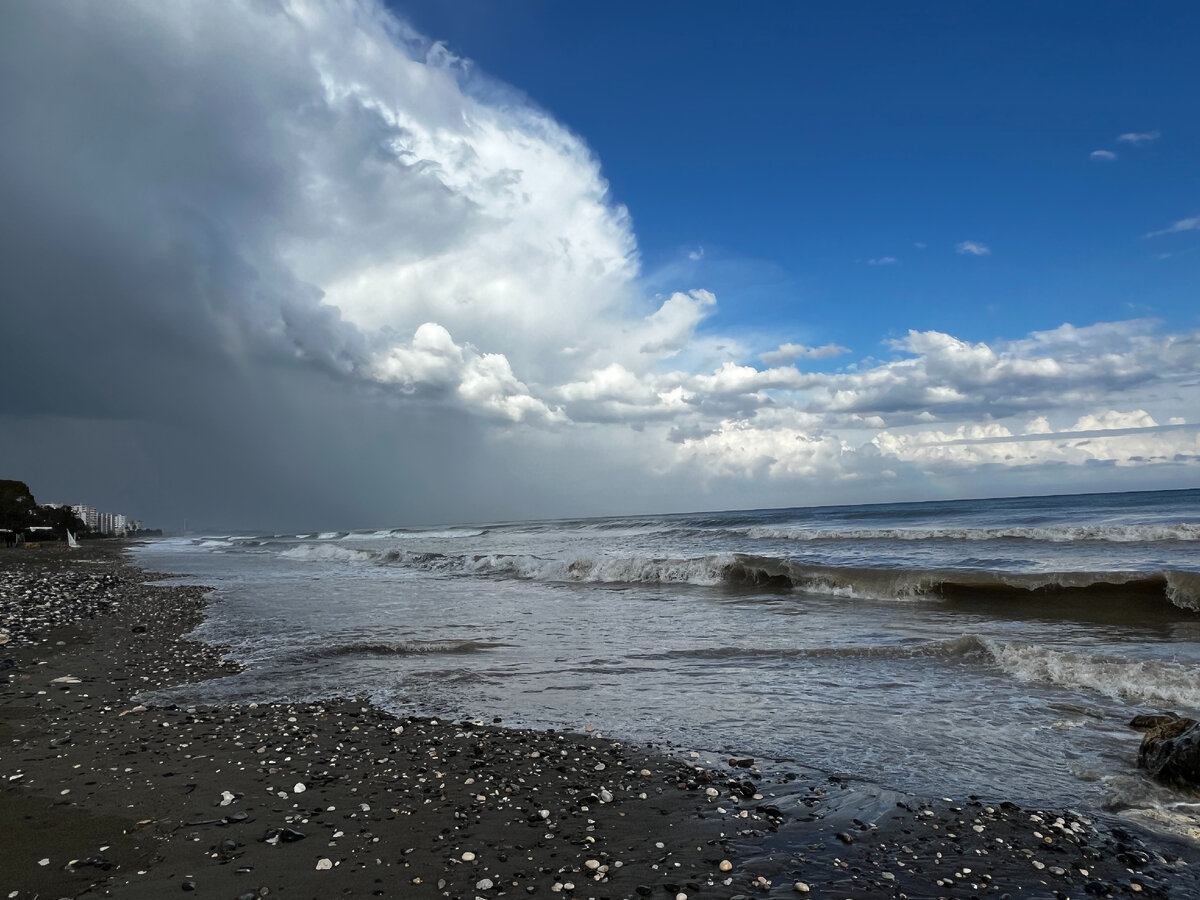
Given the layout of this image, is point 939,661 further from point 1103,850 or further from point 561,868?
point 561,868

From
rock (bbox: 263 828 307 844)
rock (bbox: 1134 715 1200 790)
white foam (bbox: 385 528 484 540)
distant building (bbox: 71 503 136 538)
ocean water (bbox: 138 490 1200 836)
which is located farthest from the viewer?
distant building (bbox: 71 503 136 538)

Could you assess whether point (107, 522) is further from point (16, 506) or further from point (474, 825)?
point (474, 825)

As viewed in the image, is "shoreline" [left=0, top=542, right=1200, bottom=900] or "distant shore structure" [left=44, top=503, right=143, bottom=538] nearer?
"shoreline" [left=0, top=542, right=1200, bottom=900]

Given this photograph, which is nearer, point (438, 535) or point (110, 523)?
point (438, 535)

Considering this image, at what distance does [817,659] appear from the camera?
10.2 meters

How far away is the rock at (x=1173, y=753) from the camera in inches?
200

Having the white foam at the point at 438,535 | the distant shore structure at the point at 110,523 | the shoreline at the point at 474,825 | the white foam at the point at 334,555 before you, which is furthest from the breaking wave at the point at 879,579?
the distant shore structure at the point at 110,523

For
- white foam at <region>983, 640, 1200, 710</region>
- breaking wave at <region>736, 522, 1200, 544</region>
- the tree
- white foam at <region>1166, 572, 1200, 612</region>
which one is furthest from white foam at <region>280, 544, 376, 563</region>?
the tree

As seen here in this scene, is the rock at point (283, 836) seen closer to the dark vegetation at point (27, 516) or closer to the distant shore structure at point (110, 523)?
the dark vegetation at point (27, 516)

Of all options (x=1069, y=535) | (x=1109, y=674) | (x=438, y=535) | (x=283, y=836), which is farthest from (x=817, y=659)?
(x=438, y=535)

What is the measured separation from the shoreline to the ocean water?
2.43 feet

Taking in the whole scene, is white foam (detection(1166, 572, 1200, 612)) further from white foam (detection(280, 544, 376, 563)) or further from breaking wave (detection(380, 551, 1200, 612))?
white foam (detection(280, 544, 376, 563))

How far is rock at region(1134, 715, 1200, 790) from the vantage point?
200 inches

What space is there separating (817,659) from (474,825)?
281 inches
